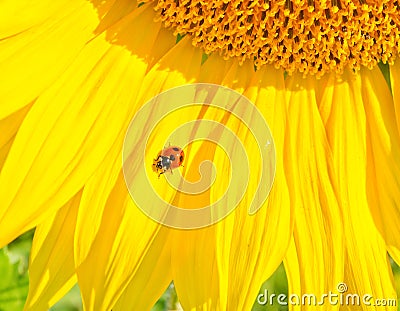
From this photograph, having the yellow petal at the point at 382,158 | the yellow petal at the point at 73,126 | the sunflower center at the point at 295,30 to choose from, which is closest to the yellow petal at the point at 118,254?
the yellow petal at the point at 73,126

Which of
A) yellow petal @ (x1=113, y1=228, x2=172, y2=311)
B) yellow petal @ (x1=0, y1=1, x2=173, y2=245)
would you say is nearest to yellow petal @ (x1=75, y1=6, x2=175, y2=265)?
yellow petal @ (x1=0, y1=1, x2=173, y2=245)

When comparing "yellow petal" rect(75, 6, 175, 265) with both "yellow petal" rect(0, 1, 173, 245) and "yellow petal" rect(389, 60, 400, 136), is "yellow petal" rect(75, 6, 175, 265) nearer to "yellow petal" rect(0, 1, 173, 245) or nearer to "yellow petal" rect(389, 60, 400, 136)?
"yellow petal" rect(0, 1, 173, 245)

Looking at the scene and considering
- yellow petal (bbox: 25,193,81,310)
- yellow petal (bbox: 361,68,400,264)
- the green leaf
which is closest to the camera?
yellow petal (bbox: 25,193,81,310)

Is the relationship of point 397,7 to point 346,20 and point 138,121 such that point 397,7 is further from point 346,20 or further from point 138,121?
point 138,121

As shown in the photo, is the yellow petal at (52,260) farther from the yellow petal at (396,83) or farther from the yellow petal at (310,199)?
the yellow petal at (396,83)

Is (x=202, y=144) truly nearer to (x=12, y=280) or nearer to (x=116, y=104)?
(x=116, y=104)
